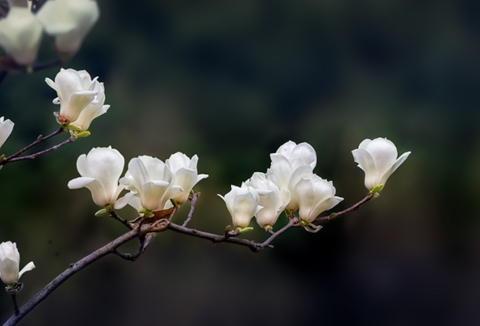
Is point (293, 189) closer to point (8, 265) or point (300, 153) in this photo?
point (300, 153)

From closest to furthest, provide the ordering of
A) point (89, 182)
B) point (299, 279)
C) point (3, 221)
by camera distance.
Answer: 1. point (89, 182)
2. point (3, 221)
3. point (299, 279)

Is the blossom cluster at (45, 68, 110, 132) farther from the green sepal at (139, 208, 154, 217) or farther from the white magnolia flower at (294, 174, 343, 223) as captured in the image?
the white magnolia flower at (294, 174, 343, 223)

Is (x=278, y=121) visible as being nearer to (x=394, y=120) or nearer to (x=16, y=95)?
(x=394, y=120)

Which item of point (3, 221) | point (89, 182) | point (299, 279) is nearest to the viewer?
point (89, 182)

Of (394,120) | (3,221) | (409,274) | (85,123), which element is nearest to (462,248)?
(409,274)

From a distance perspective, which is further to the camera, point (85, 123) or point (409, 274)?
point (409, 274)

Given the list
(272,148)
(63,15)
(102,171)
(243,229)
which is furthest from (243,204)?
(272,148)
